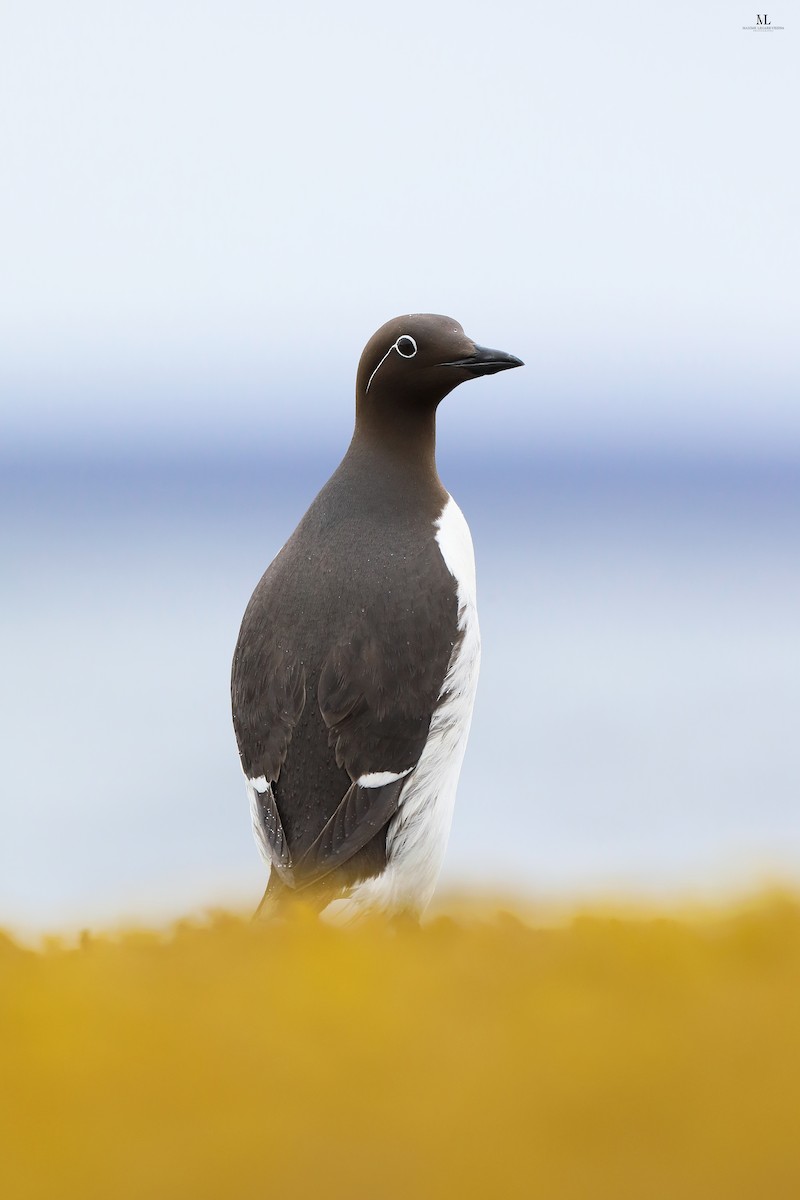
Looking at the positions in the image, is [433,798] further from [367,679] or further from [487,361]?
[487,361]

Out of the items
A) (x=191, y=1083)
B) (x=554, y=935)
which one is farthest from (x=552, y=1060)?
(x=554, y=935)

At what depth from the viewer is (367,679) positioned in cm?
371

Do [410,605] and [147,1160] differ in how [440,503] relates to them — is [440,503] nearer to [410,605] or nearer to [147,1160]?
[410,605]

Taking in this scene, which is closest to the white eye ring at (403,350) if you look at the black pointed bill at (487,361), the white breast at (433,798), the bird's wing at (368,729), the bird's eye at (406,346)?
the bird's eye at (406,346)

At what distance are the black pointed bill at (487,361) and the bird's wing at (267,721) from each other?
112 centimetres

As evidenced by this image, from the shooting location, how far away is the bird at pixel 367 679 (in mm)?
3703

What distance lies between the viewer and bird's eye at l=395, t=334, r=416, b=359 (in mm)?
4105

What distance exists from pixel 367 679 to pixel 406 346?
115 centimetres

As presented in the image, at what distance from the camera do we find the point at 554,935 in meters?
1.84

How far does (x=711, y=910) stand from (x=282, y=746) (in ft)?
6.06

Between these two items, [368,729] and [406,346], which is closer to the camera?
[368,729]

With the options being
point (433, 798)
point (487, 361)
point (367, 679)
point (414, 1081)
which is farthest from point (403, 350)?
point (414, 1081)

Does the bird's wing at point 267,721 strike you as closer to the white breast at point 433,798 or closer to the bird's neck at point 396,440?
the white breast at point 433,798

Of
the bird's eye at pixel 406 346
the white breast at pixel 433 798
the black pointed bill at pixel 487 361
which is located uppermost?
the bird's eye at pixel 406 346
